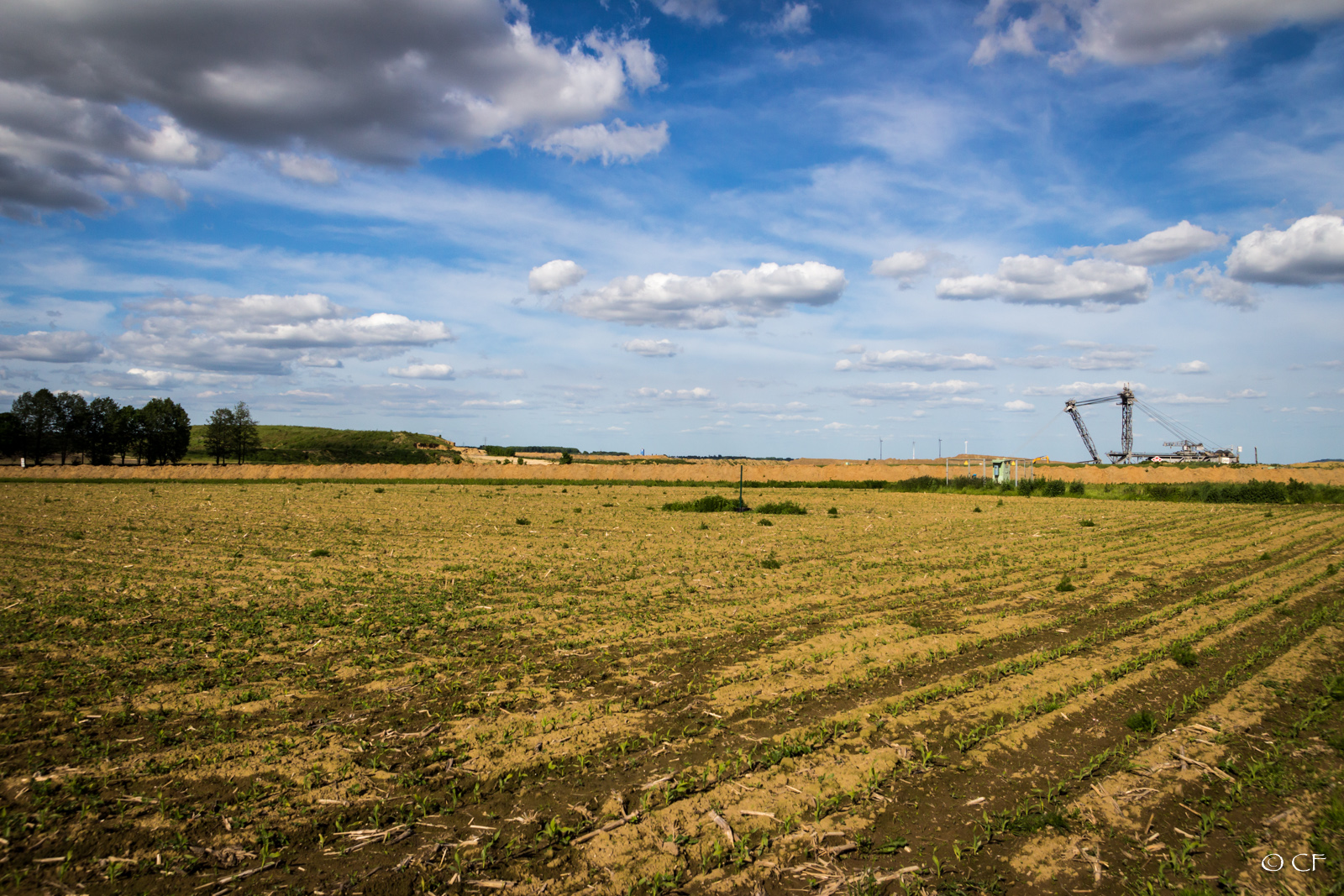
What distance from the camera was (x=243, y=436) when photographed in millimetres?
118438

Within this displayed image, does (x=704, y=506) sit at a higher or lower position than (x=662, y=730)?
higher

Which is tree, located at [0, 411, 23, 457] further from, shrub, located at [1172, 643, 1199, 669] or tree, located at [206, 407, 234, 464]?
shrub, located at [1172, 643, 1199, 669]

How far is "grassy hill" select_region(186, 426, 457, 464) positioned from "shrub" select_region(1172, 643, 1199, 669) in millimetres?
115636

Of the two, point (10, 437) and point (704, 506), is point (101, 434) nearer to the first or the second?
point (10, 437)

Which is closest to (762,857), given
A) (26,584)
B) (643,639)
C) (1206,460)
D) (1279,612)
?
(643,639)

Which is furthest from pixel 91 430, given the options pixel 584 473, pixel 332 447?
pixel 584 473

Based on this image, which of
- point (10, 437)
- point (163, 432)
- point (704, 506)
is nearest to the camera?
point (704, 506)

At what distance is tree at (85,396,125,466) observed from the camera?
106938 millimetres

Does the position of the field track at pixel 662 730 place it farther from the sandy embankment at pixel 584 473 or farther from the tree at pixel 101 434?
the tree at pixel 101 434

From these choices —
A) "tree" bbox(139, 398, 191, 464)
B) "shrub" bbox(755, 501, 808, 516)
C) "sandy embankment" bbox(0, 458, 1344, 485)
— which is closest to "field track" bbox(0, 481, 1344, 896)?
"shrub" bbox(755, 501, 808, 516)

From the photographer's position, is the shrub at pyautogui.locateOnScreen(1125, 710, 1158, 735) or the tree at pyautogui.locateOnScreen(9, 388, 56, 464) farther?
the tree at pyautogui.locateOnScreen(9, 388, 56, 464)

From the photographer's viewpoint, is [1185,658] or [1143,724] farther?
[1185,658]

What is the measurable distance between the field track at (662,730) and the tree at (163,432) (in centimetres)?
11759

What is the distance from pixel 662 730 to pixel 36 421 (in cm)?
14035
